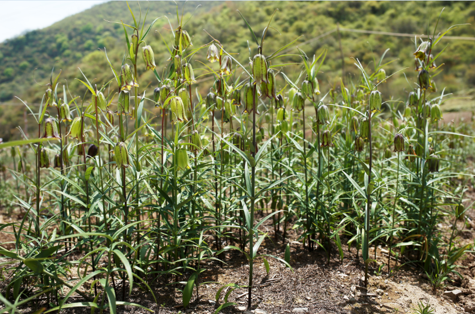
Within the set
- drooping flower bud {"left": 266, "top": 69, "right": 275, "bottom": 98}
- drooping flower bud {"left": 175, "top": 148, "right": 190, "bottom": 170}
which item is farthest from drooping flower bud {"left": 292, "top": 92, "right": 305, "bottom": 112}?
drooping flower bud {"left": 175, "top": 148, "right": 190, "bottom": 170}

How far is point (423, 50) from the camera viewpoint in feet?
6.54

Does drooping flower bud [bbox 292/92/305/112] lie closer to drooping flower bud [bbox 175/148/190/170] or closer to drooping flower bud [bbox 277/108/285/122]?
drooping flower bud [bbox 277/108/285/122]

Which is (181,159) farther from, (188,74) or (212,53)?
(212,53)

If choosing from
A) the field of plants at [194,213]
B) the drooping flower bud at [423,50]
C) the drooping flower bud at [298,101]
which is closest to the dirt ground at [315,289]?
the field of plants at [194,213]

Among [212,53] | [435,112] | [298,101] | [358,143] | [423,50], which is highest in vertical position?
[212,53]

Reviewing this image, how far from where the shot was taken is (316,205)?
222 cm

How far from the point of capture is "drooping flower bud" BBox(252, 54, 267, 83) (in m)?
1.45

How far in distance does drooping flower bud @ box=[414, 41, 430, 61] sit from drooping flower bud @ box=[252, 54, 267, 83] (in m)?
1.21

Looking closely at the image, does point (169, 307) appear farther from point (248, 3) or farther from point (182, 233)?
point (248, 3)

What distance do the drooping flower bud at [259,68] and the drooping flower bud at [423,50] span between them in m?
1.21

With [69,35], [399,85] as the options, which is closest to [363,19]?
[399,85]

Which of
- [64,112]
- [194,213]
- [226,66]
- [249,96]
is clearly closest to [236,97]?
[226,66]

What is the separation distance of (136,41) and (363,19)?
3159 centimetres

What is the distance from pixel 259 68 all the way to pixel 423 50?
1.26 m
